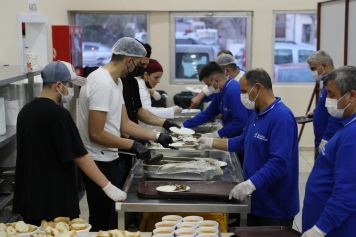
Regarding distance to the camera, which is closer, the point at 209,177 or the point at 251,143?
the point at 251,143

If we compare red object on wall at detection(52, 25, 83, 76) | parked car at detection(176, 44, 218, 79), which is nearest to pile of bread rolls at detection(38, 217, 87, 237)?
red object on wall at detection(52, 25, 83, 76)

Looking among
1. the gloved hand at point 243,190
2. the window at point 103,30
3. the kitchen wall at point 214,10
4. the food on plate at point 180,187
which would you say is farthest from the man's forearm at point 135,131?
the window at point 103,30

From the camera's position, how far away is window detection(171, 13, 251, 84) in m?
8.41

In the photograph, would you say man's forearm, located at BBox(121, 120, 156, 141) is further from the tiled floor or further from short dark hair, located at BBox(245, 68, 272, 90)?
the tiled floor

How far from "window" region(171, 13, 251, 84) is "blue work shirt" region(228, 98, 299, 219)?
5307mm

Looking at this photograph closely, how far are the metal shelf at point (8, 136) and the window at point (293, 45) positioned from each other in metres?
5.20

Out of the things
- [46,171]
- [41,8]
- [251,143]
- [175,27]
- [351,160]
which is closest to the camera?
[351,160]

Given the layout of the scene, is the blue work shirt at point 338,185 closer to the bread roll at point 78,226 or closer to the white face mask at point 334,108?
the white face mask at point 334,108

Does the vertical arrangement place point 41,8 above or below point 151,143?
above

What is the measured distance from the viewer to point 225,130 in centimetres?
467

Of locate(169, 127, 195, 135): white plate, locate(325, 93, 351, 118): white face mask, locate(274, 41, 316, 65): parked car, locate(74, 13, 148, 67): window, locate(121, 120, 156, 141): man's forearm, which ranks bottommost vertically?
locate(169, 127, 195, 135): white plate

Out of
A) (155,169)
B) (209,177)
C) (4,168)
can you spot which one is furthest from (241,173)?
(4,168)

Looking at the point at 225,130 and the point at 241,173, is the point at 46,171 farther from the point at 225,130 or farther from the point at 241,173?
the point at 225,130

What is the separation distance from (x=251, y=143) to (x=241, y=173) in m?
0.43
